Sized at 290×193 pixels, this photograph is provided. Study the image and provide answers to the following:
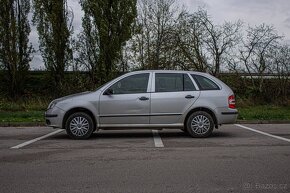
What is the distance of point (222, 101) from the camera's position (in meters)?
10.8

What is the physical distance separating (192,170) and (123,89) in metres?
4.48

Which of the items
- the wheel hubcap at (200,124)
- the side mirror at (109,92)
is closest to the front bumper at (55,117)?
the side mirror at (109,92)

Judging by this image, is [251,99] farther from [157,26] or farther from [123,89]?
[123,89]

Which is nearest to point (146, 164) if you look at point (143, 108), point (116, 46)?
point (143, 108)

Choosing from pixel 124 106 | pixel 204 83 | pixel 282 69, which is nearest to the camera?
pixel 124 106

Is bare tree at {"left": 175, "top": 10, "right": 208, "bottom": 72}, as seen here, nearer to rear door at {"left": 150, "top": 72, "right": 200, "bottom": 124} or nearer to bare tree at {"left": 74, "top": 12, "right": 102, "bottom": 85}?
bare tree at {"left": 74, "top": 12, "right": 102, "bottom": 85}

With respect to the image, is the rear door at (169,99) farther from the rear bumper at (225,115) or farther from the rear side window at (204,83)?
the rear bumper at (225,115)

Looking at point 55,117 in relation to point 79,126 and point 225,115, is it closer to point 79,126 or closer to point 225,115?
point 79,126

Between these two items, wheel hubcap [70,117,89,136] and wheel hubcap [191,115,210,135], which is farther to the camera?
A: wheel hubcap [191,115,210,135]

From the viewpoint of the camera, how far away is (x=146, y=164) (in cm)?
720

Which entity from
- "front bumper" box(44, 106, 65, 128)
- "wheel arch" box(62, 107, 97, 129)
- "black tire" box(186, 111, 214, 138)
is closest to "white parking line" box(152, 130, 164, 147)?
"black tire" box(186, 111, 214, 138)

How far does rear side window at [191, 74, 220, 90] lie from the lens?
11.0 metres

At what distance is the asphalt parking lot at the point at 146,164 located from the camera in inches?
224

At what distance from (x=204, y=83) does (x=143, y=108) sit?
5.83 feet
